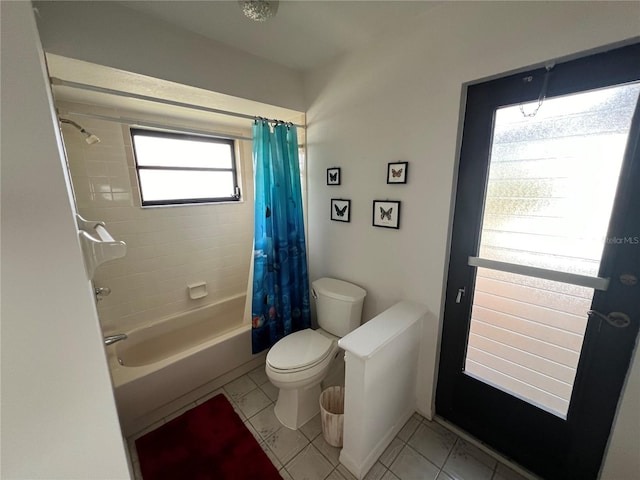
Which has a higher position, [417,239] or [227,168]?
[227,168]

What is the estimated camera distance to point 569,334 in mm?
1195

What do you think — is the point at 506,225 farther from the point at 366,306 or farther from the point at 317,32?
the point at 317,32

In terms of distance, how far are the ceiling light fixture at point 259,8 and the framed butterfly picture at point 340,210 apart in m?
1.13

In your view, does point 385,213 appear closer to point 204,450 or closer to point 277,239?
point 277,239

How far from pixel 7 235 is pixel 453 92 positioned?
5.53 feet

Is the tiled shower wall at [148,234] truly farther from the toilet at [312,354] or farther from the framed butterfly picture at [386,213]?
the framed butterfly picture at [386,213]

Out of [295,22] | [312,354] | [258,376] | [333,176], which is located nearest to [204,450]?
[258,376]

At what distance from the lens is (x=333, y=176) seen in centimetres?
196

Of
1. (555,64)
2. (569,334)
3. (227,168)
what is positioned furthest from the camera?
(227,168)

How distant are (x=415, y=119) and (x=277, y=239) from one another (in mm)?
1254

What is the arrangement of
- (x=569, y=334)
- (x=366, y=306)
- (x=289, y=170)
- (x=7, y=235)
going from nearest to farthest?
(x=7, y=235), (x=569, y=334), (x=366, y=306), (x=289, y=170)

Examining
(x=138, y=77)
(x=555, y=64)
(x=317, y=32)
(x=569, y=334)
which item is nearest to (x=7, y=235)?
(x=138, y=77)

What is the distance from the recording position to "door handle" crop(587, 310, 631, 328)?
41.5 inches

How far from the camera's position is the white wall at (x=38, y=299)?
17.9 inches
